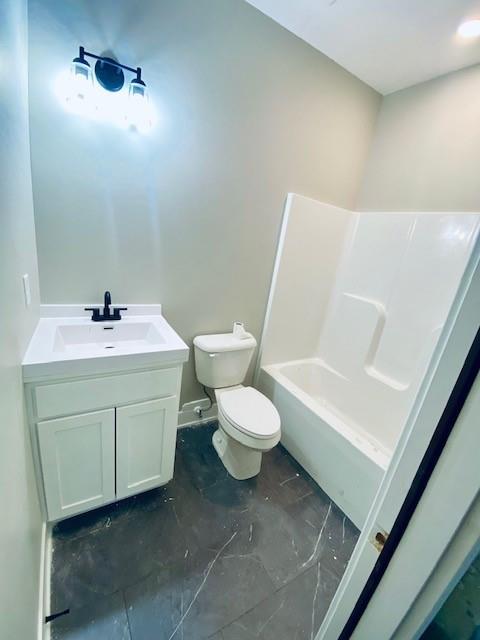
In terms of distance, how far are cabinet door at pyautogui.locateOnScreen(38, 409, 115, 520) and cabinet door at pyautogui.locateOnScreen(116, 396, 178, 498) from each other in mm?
45

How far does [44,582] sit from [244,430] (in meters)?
0.97

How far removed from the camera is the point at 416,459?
43 cm

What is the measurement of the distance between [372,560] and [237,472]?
1.21 m

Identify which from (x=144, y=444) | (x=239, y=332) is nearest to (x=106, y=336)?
(x=144, y=444)

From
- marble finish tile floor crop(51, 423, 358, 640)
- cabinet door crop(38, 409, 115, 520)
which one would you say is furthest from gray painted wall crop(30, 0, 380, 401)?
marble finish tile floor crop(51, 423, 358, 640)

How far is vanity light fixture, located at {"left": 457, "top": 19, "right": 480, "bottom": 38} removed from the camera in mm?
1275

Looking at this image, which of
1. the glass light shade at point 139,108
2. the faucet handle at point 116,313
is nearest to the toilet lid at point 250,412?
the faucet handle at point 116,313

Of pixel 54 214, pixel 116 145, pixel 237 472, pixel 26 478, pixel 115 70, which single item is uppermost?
pixel 115 70

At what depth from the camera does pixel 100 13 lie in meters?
1.10

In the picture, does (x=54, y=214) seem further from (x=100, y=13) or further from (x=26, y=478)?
(x=26, y=478)

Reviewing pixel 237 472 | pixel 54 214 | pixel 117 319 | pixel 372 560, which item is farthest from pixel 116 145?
pixel 237 472

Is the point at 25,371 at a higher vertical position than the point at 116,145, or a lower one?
lower

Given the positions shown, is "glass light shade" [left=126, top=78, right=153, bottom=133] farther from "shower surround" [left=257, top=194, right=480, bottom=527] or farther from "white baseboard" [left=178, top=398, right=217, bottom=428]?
"white baseboard" [left=178, top=398, right=217, bottom=428]

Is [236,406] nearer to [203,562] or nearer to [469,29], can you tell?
[203,562]
